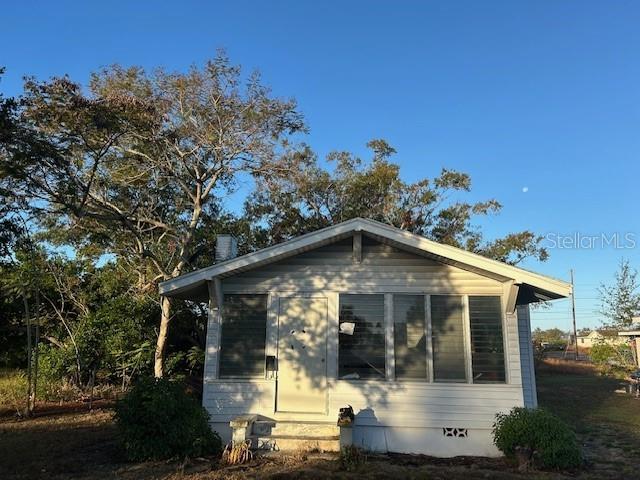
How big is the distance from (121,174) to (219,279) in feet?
23.9

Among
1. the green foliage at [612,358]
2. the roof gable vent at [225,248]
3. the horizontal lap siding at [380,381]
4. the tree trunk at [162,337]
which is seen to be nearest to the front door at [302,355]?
the horizontal lap siding at [380,381]

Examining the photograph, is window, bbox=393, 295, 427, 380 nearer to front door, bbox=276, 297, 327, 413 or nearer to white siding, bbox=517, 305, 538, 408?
front door, bbox=276, 297, 327, 413

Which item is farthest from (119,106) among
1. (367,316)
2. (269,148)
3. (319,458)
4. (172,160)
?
(319,458)

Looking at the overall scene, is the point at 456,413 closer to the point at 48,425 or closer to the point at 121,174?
the point at 48,425

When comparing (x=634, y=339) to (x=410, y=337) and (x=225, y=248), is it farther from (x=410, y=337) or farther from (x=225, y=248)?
(x=225, y=248)

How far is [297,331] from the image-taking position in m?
8.46

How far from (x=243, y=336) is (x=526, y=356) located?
16.7 feet

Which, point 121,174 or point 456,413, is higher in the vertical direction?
point 121,174

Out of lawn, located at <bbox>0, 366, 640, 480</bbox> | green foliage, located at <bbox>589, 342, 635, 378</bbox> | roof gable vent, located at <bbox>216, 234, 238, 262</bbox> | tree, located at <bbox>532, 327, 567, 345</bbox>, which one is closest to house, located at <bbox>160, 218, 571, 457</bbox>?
lawn, located at <bbox>0, 366, 640, 480</bbox>

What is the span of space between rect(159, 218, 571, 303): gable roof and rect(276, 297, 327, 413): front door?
36.6 inches

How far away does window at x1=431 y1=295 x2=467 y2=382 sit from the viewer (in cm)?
808

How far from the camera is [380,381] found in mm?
8117

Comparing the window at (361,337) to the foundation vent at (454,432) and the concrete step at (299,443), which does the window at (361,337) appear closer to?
the concrete step at (299,443)

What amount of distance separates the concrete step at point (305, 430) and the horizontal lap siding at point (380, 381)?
0.43 meters
